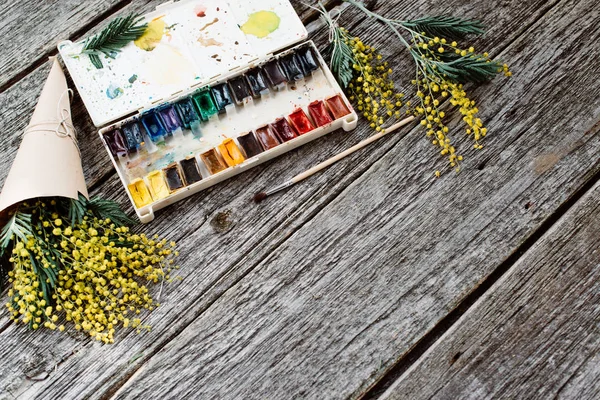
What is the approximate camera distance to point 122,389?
3.83 ft

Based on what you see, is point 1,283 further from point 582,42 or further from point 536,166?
point 582,42

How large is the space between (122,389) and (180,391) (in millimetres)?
109

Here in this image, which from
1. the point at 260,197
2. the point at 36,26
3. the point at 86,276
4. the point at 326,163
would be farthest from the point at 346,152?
the point at 36,26

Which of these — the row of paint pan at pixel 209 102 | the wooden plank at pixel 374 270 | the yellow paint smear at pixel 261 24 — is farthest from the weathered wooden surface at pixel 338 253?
the yellow paint smear at pixel 261 24

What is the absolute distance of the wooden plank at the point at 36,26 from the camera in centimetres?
137

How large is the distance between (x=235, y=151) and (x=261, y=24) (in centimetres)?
29

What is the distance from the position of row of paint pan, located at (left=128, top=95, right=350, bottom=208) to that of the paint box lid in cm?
14

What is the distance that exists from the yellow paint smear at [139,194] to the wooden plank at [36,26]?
0.41 metres

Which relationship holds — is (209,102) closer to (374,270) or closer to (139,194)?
(139,194)

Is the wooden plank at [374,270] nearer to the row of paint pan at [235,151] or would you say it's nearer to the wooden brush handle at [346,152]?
the wooden brush handle at [346,152]

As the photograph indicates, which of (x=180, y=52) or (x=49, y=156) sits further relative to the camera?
(x=180, y=52)

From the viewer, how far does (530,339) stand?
1.17 meters

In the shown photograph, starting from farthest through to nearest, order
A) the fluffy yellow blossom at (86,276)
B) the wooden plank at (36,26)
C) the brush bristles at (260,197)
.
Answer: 1. the wooden plank at (36,26)
2. the brush bristles at (260,197)
3. the fluffy yellow blossom at (86,276)

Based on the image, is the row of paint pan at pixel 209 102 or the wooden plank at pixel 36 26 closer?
the row of paint pan at pixel 209 102
